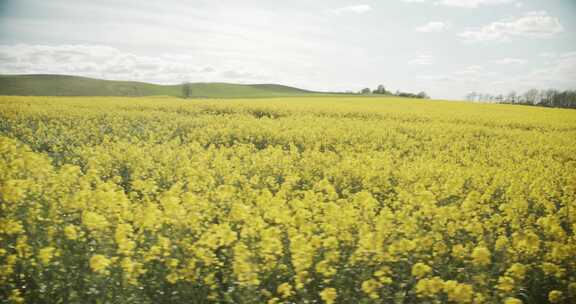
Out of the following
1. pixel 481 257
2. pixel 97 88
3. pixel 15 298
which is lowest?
pixel 15 298

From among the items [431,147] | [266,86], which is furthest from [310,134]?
[266,86]

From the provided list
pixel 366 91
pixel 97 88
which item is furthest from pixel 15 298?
pixel 366 91

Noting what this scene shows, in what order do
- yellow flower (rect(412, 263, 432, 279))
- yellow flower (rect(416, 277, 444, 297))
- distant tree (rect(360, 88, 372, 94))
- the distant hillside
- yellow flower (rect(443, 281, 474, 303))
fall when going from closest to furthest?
yellow flower (rect(443, 281, 474, 303)), yellow flower (rect(416, 277, 444, 297)), yellow flower (rect(412, 263, 432, 279)), the distant hillside, distant tree (rect(360, 88, 372, 94))

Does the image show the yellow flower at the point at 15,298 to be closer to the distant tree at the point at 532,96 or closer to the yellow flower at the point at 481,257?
the yellow flower at the point at 481,257

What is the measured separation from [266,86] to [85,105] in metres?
72.0

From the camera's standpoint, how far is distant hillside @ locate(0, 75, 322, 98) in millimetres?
62416

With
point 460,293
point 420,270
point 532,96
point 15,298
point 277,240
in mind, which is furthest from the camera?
point 532,96

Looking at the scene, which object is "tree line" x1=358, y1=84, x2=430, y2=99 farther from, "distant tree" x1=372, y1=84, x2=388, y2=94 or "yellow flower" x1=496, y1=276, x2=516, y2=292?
"yellow flower" x1=496, y1=276, x2=516, y2=292

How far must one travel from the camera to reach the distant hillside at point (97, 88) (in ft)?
205

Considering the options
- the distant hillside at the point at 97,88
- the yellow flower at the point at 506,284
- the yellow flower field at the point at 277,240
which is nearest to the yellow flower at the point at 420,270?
the yellow flower field at the point at 277,240

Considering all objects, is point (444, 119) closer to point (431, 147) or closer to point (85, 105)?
point (431, 147)

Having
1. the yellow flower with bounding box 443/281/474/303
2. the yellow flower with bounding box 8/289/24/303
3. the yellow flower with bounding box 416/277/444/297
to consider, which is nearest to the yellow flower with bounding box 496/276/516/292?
the yellow flower with bounding box 443/281/474/303

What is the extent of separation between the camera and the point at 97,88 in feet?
222

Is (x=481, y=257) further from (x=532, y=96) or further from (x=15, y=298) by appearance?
(x=532, y=96)
